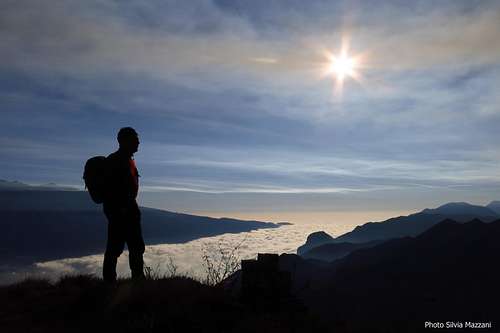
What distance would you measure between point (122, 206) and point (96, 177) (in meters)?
0.78

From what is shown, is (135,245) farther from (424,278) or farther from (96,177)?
(424,278)

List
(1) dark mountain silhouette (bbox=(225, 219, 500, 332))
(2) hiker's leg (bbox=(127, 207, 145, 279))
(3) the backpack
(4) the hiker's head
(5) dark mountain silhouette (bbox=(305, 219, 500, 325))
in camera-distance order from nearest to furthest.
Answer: (3) the backpack
(2) hiker's leg (bbox=(127, 207, 145, 279))
(4) the hiker's head
(1) dark mountain silhouette (bbox=(225, 219, 500, 332))
(5) dark mountain silhouette (bbox=(305, 219, 500, 325))

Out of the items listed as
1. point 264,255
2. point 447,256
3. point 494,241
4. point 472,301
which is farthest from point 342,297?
point 264,255

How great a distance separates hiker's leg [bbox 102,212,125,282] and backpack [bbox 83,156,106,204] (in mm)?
488

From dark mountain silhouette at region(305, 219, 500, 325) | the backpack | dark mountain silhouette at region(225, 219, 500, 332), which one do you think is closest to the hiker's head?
the backpack

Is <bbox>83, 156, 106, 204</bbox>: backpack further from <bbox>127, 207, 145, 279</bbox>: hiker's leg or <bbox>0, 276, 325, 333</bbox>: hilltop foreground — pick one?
<bbox>0, 276, 325, 333</bbox>: hilltop foreground

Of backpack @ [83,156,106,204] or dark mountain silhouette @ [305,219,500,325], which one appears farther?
dark mountain silhouette @ [305,219,500,325]

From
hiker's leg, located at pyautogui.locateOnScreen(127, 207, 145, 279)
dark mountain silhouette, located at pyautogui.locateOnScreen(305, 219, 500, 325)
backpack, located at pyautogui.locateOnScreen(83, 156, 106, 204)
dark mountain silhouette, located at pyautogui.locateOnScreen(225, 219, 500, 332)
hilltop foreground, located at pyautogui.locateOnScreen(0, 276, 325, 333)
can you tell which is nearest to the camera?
hilltop foreground, located at pyautogui.locateOnScreen(0, 276, 325, 333)

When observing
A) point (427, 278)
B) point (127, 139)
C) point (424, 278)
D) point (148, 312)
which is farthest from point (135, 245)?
point (427, 278)

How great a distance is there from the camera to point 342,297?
389 ft

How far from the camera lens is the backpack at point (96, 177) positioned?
24.7 ft

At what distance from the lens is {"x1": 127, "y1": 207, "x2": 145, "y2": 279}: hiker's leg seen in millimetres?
7715

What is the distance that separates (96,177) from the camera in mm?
7555

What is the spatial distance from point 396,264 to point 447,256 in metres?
18.6
